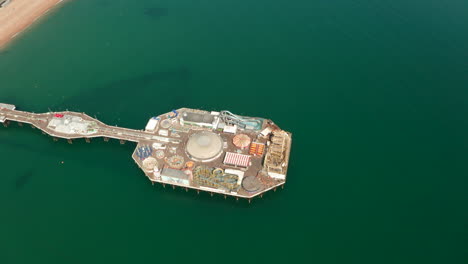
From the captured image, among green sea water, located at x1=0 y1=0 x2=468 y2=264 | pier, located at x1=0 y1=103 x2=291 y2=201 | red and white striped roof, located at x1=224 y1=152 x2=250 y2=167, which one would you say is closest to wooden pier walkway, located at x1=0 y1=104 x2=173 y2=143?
pier, located at x1=0 y1=103 x2=291 y2=201

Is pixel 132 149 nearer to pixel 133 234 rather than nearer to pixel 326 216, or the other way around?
pixel 133 234

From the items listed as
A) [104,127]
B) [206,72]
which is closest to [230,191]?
[104,127]

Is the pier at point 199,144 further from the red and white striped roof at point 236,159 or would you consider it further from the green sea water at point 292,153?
the green sea water at point 292,153

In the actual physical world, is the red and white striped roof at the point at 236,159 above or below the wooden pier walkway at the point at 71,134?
below

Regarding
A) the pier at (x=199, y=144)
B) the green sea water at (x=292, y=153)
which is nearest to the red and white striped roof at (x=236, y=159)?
the pier at (x=199, y=144)

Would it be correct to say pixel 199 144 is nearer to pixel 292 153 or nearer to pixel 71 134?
pixel 292 153
